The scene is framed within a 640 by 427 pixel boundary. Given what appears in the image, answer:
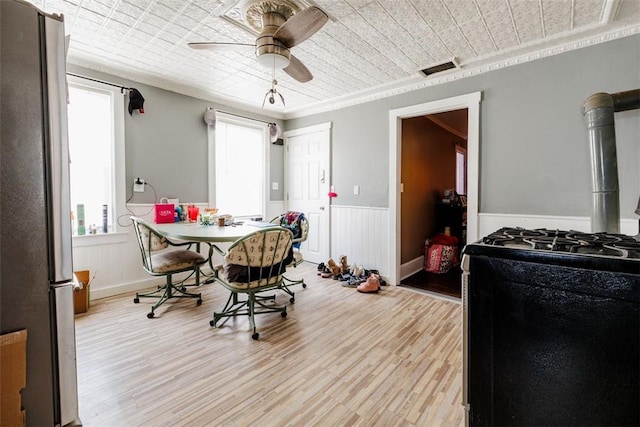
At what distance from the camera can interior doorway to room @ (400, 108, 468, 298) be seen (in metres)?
3.88

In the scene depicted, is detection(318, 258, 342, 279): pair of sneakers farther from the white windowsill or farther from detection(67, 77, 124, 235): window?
detection(67, 77, 124, 235): window

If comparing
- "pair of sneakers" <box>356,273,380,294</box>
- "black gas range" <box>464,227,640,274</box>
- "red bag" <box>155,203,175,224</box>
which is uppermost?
"red bag" <box>155,203,175,224</box>

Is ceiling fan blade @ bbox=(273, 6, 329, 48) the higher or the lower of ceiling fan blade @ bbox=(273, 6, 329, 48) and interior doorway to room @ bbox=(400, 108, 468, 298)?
the higher

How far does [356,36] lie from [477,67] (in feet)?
4.60

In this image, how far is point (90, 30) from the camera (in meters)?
2.34

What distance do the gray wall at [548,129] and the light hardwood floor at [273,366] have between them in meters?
1.35

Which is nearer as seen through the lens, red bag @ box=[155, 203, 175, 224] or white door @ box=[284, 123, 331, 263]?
red bag @ box=[155, 203, 175, 224]

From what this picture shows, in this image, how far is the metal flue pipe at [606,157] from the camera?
6.38 feet

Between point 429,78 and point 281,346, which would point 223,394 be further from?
point 429,78

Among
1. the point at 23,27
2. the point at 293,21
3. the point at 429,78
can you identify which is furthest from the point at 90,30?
the point at 429,78

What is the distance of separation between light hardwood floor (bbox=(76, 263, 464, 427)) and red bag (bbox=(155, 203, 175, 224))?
3.02 ft

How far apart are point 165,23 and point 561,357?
10.1 feet

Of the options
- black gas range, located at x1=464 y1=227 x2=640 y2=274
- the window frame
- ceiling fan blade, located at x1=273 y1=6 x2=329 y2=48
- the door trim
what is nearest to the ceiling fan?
ceiling fan blade, located at x1=273 y1=6 x2=329 y2=48

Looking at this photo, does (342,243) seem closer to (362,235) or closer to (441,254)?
(362,235)
